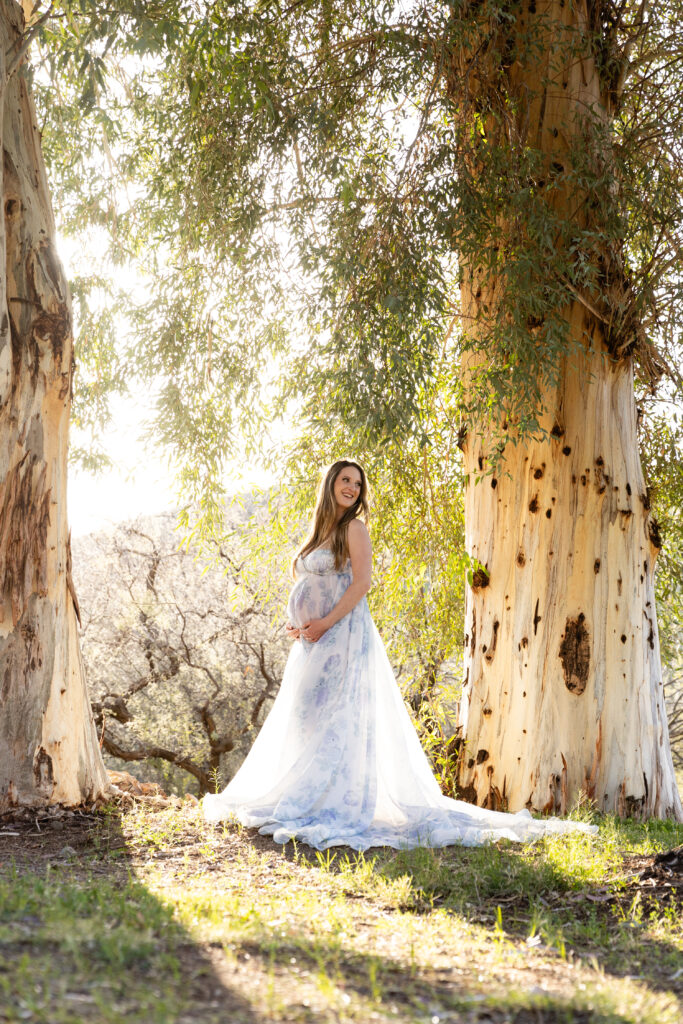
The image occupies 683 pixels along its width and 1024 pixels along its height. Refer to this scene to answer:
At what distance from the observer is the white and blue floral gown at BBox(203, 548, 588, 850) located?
4.65 metres

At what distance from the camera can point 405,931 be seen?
3.04m

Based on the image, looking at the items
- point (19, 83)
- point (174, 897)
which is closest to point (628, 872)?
point (174, 897)

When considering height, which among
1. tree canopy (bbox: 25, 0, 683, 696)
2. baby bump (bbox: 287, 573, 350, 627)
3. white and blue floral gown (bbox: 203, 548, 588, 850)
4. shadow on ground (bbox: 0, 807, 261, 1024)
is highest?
tree canopy (bbox: 25, 0, 683, 696)

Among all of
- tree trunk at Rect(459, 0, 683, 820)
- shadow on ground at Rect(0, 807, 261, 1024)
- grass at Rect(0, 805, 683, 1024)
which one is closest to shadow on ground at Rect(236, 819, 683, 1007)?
grass at Rect(0, 805, 683, 1024)

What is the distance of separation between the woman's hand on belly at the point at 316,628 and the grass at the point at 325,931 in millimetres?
1157

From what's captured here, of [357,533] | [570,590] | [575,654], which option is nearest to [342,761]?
[357,533]

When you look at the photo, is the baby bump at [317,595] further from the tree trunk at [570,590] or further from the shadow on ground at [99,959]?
the shadow on ground at [99,959]

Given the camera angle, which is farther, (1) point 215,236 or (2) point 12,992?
(1) point 215,236

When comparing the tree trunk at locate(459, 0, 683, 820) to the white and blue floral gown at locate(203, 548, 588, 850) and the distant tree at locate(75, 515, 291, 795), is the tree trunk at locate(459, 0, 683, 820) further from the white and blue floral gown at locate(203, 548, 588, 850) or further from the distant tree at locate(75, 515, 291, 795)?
the distant tree at locate(75, 515, 291, 795)

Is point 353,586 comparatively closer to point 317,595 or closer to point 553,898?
point 317,595

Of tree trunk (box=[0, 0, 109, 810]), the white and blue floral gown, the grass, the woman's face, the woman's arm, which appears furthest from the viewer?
the woman's face

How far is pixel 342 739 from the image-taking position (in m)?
4.94

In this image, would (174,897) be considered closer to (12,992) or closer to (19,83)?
(12,992)

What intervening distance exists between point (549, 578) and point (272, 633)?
908 cm
